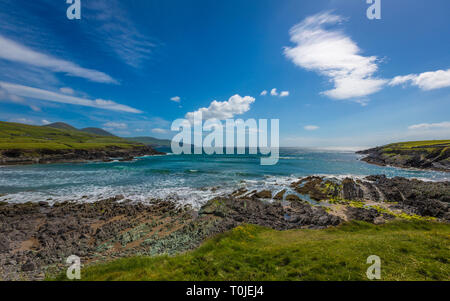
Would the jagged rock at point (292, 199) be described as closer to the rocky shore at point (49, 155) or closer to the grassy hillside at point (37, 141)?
the rocky shore at point (49, 155)

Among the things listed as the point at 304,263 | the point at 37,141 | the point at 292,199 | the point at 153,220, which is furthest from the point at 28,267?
Result: the point at 37,141

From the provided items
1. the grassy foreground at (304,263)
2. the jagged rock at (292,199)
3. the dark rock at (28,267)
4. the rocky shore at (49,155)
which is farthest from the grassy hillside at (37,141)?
the jagged rock at (292,199)

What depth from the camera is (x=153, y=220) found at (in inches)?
782

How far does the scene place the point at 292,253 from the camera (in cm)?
890

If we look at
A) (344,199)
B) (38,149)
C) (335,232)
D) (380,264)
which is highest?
(38,149)

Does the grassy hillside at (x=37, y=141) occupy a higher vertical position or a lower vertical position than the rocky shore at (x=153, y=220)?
higher

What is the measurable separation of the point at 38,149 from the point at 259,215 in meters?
103

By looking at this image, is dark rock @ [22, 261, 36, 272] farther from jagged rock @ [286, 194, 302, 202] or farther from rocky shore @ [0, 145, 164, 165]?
rocky shore @ [0, 145, 164, 165]

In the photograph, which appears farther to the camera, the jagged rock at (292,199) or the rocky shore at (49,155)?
the rocky shore at (49,155)

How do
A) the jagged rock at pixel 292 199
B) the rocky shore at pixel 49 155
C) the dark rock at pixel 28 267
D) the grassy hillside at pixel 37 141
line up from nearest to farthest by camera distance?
the dark rock at pixel 28 267, the jagged rock at pixel 292 199, the rocky shore at pixel 49 155, the grassy hillside at pixel 37 141

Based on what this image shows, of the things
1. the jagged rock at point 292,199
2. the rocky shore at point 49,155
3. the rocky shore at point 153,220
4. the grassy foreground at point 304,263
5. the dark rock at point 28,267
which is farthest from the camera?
the rocky shore at point 49,155

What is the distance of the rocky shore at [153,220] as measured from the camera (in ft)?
42.5
